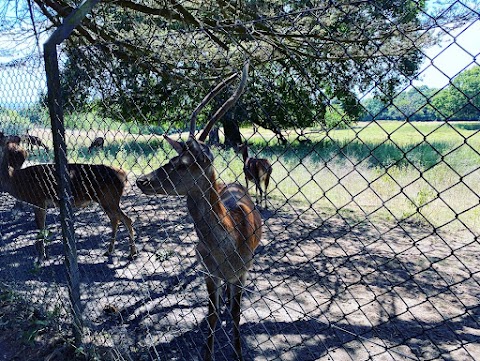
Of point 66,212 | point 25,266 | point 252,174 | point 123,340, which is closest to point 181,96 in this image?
point 66,212

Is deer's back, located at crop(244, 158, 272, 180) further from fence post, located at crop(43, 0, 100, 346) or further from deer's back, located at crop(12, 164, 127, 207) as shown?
fence post, located at crop(43, 0, 100, 346)

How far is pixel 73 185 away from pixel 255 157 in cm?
434

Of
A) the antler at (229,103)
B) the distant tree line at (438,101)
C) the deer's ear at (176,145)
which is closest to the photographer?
the distant tree line at (438,101)

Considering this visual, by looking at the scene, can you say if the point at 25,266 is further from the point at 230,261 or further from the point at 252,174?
the point at 252,174

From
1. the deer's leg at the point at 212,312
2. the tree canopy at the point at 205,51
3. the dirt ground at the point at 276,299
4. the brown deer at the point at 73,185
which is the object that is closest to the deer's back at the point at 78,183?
the brown deer at the point at 73,185

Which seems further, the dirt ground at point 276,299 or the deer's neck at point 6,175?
the deer's neck at point 6,175

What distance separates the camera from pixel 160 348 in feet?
11.1

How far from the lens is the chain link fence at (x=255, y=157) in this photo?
2.01 metres

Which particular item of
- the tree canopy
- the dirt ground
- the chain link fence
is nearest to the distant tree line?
the chain link fence

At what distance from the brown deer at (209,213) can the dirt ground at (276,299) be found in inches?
8.5

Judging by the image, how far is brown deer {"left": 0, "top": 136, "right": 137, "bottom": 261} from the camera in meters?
5.55

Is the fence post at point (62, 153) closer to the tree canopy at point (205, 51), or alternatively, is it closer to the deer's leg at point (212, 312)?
the tree canopy at point (205, 51)

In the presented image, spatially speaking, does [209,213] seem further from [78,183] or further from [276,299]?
[78,183]

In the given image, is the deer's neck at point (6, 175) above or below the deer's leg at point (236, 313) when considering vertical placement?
above
